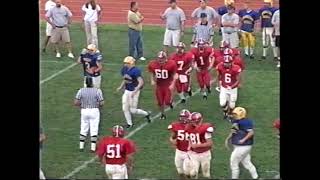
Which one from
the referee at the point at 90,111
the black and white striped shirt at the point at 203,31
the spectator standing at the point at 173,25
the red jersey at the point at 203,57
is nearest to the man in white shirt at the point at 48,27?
the spectator standing at the point at 173,25

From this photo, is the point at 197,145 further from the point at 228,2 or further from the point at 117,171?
the point at 228,2

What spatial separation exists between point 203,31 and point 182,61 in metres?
2.24

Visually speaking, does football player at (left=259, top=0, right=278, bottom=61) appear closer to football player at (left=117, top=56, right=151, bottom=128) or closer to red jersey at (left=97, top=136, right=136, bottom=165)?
football player at (left=117, top=56, right=151, bottom=128)

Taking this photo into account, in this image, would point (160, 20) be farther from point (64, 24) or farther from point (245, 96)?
point (245, 96)

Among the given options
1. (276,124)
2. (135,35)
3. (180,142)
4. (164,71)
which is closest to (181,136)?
(180,142)

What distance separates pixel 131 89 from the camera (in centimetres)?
1234

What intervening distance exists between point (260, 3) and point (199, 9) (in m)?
1.18

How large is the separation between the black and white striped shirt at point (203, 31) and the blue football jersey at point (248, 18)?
0.57 metres

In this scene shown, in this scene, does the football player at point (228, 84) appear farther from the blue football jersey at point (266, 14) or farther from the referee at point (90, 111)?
the blue football jersey at point (266, 14)

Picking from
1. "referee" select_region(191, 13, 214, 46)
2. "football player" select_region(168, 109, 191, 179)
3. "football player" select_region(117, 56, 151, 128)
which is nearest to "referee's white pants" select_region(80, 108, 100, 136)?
"football player" select_region(117, 56, 151, 128)

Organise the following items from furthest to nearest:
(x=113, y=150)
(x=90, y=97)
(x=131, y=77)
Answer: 1. (x=131, y=77)
2. (x=90, y=97)
3. (x=113, y=150)

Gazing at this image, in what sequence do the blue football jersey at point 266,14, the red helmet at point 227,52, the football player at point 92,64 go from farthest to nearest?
the blue football jersey at point 266,14 < the football player at point 92,64 < the red helmet at point 227,52

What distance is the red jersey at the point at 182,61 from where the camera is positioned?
509 inches
